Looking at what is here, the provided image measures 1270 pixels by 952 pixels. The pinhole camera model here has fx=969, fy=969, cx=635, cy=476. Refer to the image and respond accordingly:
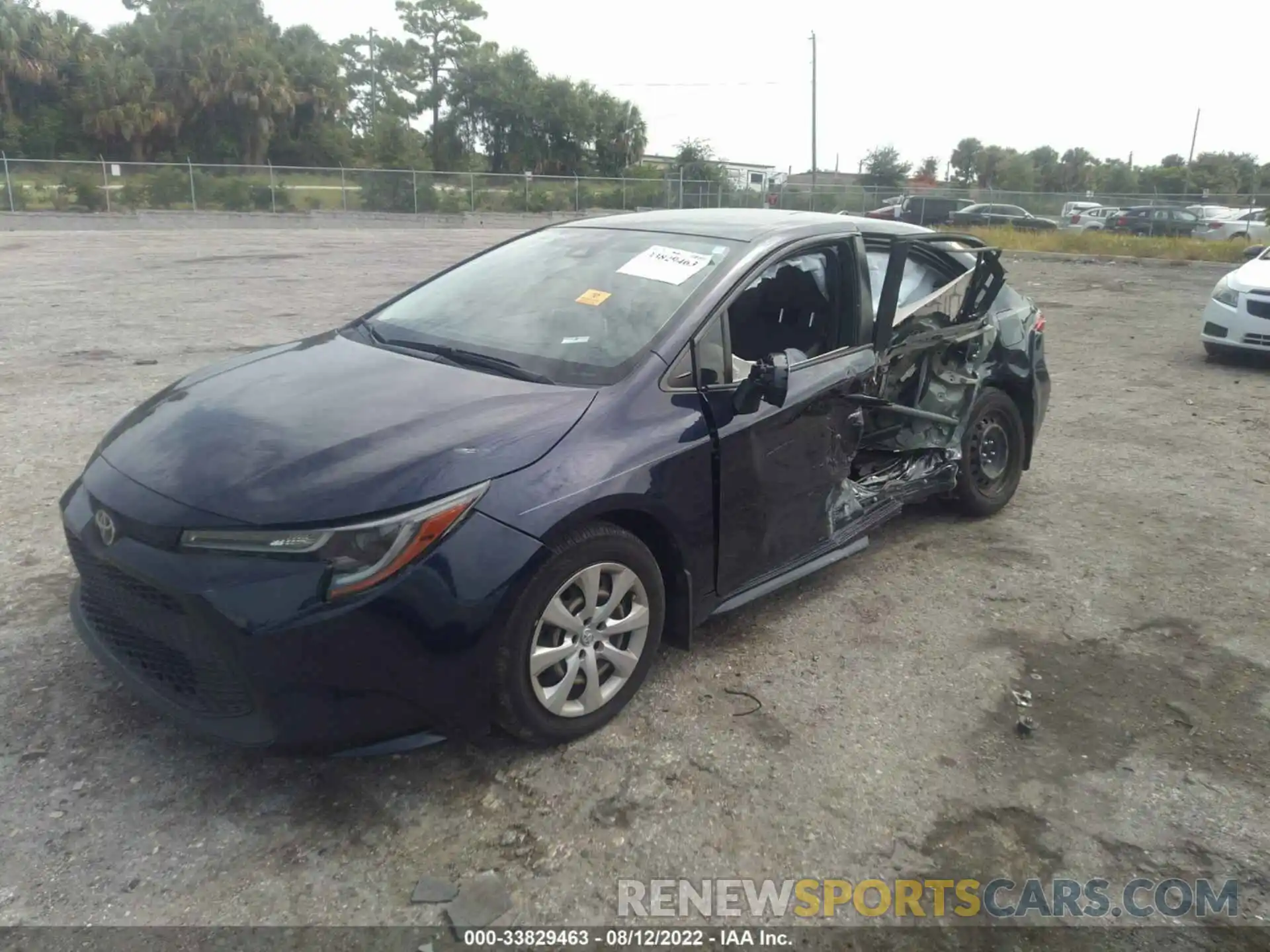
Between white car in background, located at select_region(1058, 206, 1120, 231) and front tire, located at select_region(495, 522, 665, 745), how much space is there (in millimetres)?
32965

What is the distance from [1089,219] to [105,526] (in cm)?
3579

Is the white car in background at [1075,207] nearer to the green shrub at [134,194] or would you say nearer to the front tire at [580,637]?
the green shrub at [134,194]

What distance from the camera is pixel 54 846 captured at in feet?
8.53

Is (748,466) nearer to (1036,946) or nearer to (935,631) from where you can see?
(935,631)

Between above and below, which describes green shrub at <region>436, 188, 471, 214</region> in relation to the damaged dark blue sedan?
above

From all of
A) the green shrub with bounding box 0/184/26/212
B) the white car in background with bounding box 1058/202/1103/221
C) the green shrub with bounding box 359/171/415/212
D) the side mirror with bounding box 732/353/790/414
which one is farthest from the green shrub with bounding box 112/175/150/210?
the side mirror with bounding box 732/353/790/414

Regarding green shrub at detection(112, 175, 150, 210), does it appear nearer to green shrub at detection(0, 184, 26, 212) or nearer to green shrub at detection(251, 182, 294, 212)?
green shrub at detection(0, 184, 26, 212)

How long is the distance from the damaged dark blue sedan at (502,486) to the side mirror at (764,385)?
0.03ft

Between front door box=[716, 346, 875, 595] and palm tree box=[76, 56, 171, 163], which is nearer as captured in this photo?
front door box=[716, 346, 875, 595]

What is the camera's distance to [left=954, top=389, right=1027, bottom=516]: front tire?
512cm

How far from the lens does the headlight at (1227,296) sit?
9836mm

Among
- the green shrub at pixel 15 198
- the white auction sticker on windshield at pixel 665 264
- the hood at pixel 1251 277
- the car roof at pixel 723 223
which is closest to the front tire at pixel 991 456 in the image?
the car roof at pixel 723 223

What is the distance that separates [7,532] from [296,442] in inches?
101

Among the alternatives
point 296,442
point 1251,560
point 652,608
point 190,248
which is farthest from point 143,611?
point 190,248
